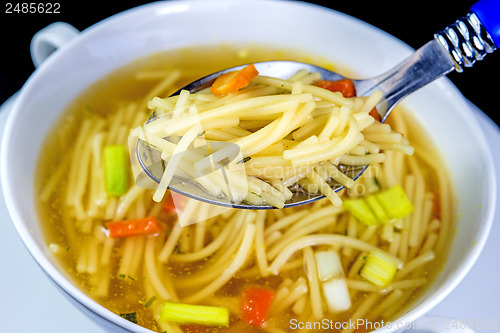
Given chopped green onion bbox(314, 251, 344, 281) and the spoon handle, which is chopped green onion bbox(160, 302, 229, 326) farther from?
the spoon handle

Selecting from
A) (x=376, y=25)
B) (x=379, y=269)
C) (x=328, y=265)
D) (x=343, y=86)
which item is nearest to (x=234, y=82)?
(x=343, y=86)

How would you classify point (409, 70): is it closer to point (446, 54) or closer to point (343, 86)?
point (446, 54)

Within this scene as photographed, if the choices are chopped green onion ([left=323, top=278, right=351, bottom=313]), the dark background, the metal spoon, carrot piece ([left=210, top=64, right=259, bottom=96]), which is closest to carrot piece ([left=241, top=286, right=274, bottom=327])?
chopped green onion ([left=323, top=278, right=351, bottom=313])

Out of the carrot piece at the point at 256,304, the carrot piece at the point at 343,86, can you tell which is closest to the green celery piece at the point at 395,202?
the carrot piece at the point at 343,86

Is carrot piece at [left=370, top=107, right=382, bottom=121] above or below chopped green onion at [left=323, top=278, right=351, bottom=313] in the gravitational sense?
above

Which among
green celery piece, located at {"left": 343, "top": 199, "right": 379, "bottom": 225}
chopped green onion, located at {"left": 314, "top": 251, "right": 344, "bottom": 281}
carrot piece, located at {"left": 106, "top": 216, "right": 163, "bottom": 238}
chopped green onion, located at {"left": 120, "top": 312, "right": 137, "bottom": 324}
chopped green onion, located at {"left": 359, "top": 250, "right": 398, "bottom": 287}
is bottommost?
chopped green onion, located at {"left": 120, "top": 312, "right": 137, "bottom": 324}

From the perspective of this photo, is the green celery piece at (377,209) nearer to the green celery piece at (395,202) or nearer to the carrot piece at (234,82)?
the green celery piece at (395,202)
